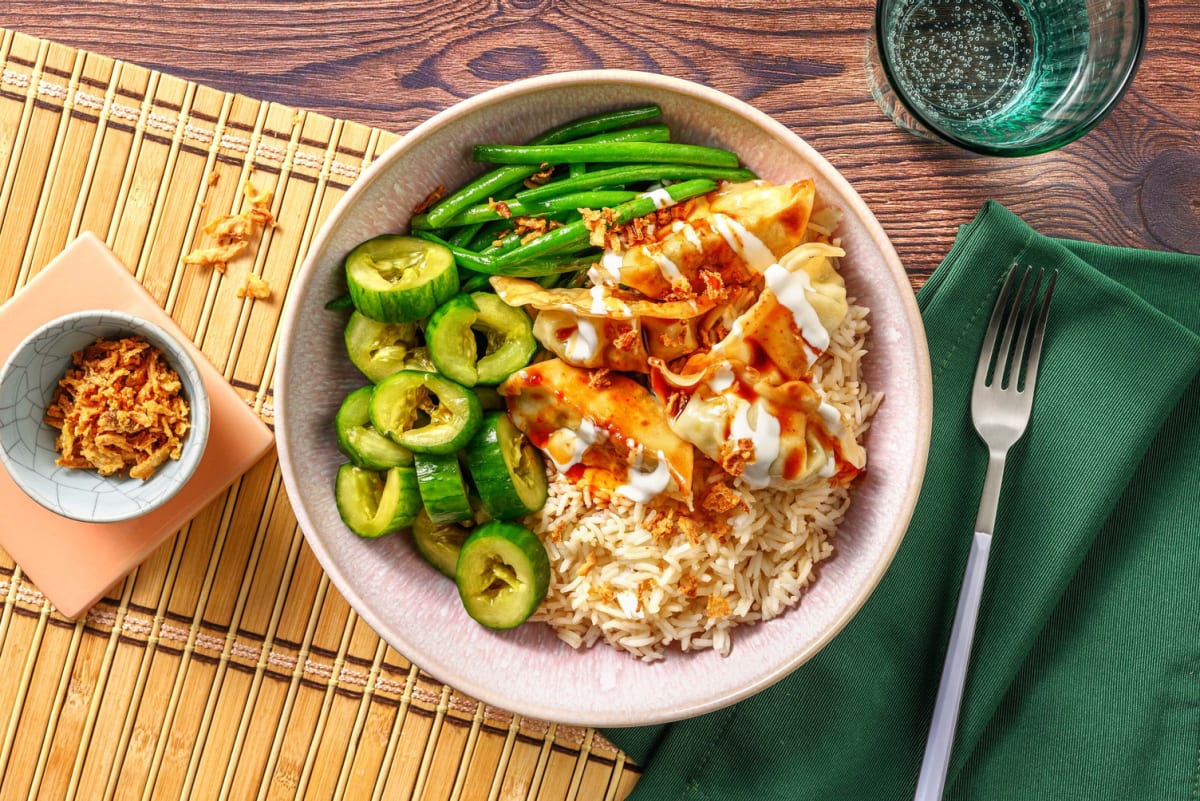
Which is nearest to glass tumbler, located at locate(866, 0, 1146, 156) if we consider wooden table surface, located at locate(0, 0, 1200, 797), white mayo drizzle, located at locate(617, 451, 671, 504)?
wooden table surface, located at locate(0, 0, 1200, 797)

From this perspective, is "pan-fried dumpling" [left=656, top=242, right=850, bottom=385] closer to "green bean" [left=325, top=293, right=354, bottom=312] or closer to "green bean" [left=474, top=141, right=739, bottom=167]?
"green bean" [left=474, top=141, right=739, bottom=167]

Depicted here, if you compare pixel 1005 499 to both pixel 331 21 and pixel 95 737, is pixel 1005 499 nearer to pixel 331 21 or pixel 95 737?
pixel 331 21

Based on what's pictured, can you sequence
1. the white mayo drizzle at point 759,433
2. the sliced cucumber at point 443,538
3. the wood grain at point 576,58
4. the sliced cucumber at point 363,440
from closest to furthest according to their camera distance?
1. the white mayo drizzle at point 759,433
2. the sliced cucumber at point 363,440
3. the sliced cucumber at point 443,538
4. the wood grain at point 576,58

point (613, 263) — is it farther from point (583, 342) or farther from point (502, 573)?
point (502, 573)

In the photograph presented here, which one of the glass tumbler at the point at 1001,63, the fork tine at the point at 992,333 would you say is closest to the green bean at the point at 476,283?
the glass tumbler at the point at 1001,63

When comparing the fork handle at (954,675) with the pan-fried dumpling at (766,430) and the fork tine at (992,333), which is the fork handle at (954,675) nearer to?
the fork tine at (992,333)

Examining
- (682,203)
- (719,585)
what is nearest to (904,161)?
(682,203)
